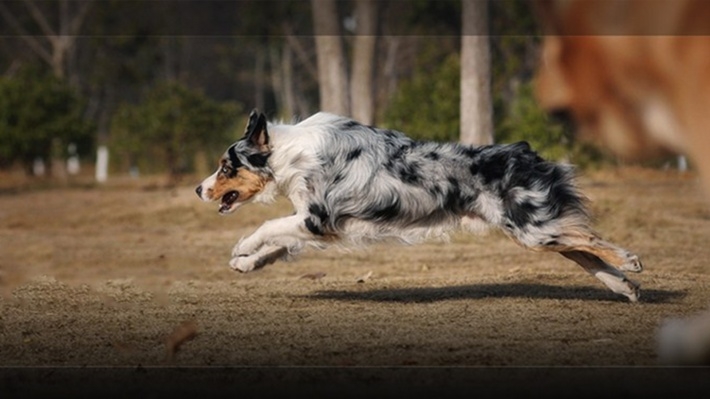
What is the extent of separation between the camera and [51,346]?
880 cm

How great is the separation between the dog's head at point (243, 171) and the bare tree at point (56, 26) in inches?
1666

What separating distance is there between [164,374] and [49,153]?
107 ft

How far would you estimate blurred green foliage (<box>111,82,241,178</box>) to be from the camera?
37.3 meters

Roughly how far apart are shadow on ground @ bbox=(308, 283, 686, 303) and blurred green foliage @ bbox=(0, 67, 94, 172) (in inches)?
1069

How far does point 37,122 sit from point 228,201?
90.0 ft

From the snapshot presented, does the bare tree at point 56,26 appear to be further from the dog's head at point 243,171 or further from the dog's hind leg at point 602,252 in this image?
the dog's hind leg at point 602,252

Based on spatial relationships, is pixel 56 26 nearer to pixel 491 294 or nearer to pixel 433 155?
pixel 491 294

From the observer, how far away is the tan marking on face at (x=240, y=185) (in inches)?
453

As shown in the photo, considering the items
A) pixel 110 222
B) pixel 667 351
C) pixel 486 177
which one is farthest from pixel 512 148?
pixel 110 222

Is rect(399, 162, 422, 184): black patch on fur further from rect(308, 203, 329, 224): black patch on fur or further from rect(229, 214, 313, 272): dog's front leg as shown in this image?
rect(229, 214, 313, 272): dog's front leg


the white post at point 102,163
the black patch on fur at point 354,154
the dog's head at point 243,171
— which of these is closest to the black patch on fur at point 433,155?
A: the black patch on fur at point 354,154

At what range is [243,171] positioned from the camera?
11.6 meters

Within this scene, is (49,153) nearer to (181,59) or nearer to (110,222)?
(110,222)

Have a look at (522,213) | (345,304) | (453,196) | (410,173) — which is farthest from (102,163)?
(522,213)
